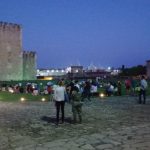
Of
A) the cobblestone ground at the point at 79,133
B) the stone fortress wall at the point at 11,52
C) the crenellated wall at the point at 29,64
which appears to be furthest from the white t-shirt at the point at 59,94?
the crenellated wall at the point at 29,64

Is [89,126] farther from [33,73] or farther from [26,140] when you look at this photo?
[33,73]

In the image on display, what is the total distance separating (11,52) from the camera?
66.6 m

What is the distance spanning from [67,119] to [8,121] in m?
2.23

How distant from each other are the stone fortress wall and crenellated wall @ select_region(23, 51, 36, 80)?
152 centimetres

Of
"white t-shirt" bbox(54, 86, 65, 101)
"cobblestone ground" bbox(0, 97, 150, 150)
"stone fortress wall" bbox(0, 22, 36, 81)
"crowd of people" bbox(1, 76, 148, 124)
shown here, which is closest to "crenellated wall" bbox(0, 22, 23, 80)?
"stone fortress wall" bbox(0, 22, 36, 81)

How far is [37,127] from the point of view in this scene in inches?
529

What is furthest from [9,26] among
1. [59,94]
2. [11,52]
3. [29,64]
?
[59,94]

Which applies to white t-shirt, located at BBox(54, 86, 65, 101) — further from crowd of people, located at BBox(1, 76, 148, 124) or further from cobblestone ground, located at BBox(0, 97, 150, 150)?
cobblestone ground, located at BBox(0, 97, 150, 150)

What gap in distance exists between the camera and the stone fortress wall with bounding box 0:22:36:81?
213ft

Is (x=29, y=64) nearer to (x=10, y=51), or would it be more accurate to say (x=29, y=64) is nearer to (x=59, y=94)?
(x=10, y=51)

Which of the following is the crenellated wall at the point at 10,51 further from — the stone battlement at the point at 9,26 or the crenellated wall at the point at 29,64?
the crenellated wall at the point at 29,64

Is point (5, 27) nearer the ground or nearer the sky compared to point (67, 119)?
nearer the sky

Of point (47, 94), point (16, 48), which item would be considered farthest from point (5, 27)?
point (47, 94)

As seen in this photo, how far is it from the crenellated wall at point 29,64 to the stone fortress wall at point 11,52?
59.8 inches
